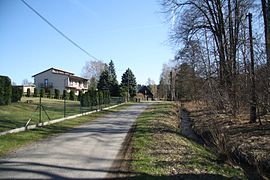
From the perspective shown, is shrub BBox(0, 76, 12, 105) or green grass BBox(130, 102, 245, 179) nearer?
green grass BBox(130, 102, 245, 179)

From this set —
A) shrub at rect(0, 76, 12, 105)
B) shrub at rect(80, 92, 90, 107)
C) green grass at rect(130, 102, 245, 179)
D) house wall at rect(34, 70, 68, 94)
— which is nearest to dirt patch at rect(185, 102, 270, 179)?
green grass at rect(130, 102, 245, 179)

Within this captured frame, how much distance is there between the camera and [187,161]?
10.8m

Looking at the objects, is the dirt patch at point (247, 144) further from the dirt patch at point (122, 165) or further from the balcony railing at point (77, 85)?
the balcony railing at point (77, 85)

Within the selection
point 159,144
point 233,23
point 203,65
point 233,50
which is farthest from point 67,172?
point 203,65

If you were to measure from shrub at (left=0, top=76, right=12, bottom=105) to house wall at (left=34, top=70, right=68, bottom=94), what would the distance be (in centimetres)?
5792

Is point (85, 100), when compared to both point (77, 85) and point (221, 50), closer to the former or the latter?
point (221, 50)

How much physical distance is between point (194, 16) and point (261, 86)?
21390 mm

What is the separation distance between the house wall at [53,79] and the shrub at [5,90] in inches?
2280

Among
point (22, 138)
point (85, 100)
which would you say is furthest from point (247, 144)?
point (85, 100)

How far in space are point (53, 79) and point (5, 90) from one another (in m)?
61.1

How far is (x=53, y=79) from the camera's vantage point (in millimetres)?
87938

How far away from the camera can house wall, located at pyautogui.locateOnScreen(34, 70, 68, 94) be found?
86.8 metres

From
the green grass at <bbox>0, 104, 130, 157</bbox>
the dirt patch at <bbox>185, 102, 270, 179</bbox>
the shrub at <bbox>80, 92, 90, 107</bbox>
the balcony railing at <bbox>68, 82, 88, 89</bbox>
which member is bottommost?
the dirt patch at <bbox>185, 102, 270, 179</bbox>

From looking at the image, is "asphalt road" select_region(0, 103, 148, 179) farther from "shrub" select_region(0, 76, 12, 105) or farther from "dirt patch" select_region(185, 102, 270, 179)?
"shrub" select_region(0, 76, 12, 105)
